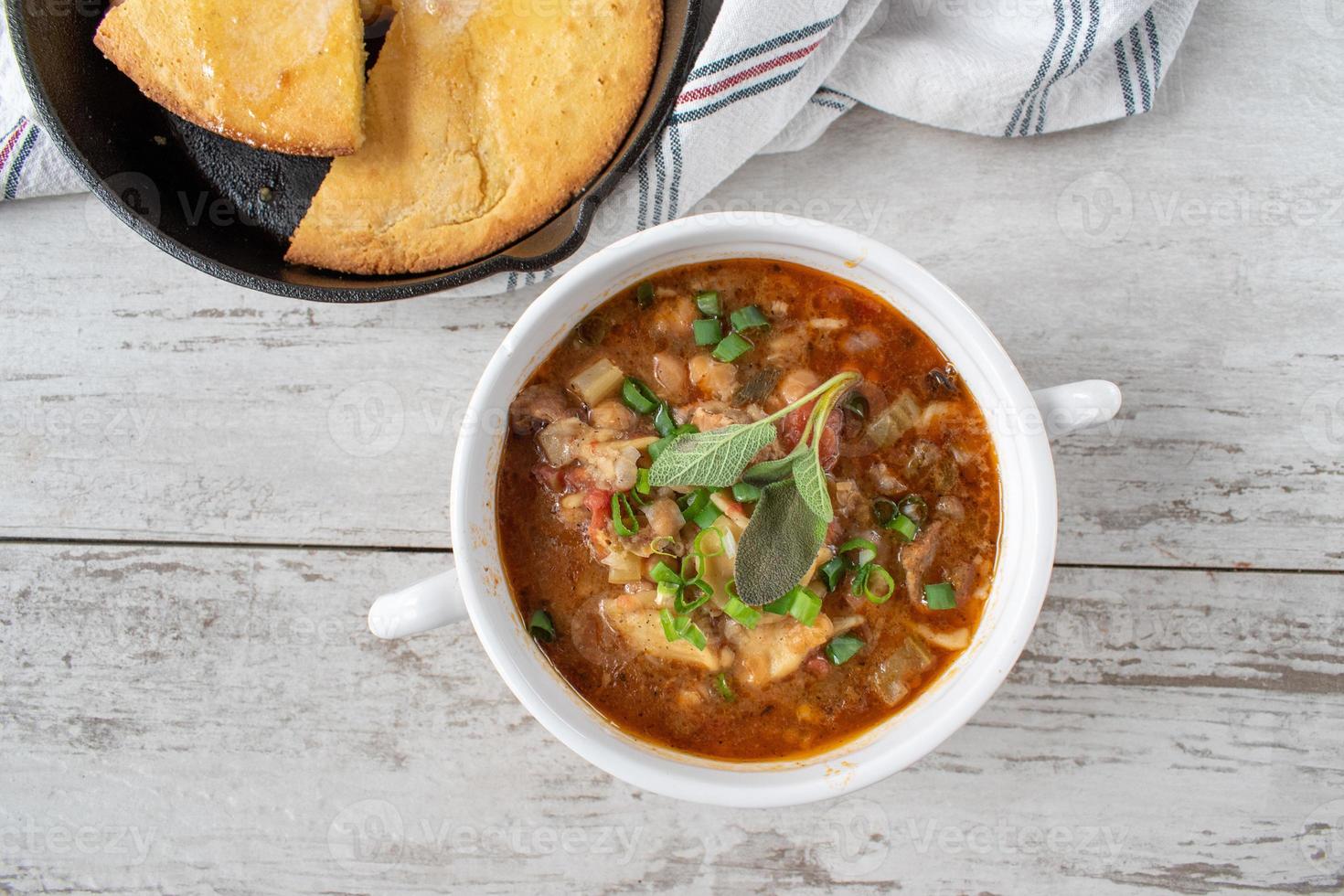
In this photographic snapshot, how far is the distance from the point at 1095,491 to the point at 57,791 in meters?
2.74

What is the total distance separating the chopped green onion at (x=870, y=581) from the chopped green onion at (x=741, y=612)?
22 cm

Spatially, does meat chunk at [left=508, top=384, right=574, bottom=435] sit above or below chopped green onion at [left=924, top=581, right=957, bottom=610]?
above

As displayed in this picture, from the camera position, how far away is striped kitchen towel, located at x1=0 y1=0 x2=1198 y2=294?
223 cm

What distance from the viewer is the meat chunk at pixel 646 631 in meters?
1.97

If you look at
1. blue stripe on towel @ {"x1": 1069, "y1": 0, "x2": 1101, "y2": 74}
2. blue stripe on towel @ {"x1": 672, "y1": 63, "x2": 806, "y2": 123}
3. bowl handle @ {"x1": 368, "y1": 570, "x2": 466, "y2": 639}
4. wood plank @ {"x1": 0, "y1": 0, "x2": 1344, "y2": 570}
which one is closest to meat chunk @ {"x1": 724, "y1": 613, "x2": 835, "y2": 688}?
bowl handle @ {"x1": 368, "y1": 570, "x2": 466, "y2": 639}

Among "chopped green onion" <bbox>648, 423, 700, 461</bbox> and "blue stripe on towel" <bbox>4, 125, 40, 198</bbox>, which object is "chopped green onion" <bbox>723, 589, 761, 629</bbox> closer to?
"chopped green onion" <bbox>648, 423, 700, 461</bbox>

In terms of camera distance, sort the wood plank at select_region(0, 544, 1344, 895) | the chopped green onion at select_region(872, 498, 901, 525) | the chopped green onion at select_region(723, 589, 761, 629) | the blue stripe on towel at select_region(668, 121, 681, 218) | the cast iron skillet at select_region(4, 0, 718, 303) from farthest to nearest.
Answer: the wood plank at select_region(0, 544, 1344, 895) → the blue stripe on towel at select_region(668, 121, 681, 218) → the cast iron skillet at select_region(4, 0, 718, 303) → the chopped green onion at select_region(872, 498, 901, 525) → the chopped green onion at select_region(723, 589, 761, 629)

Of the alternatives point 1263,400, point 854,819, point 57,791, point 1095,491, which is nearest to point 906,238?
point 1095,491

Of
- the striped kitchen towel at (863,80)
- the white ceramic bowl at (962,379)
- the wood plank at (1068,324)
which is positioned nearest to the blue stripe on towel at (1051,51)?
the striped kitchen towel at (863,80)

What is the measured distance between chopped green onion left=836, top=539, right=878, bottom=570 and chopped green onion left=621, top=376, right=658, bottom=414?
1.55 ft

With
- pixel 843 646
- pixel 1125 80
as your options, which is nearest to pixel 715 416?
pixel 843 646

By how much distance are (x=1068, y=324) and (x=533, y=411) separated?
4.40ft

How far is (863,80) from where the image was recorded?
93.0 inches

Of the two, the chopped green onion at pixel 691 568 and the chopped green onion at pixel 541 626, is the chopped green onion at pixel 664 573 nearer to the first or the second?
the chopped green onion at pixel 691 568
